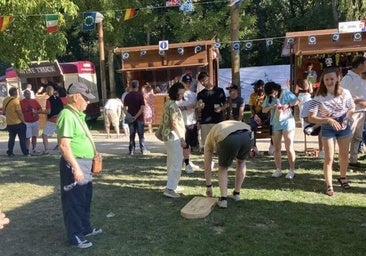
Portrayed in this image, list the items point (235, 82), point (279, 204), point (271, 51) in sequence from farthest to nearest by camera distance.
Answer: point (271, 51) → point (235, 82) → point (279, 204)

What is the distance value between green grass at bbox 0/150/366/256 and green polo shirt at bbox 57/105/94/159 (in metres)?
0.99

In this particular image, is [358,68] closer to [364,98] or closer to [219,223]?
[364,98]

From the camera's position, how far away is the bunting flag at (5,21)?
891 centimetres

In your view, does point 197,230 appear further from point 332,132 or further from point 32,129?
point 32,129

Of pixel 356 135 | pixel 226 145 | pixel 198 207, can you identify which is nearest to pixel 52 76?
pixel 356 135

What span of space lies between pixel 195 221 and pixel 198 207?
36cm

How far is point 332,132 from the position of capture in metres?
6.57

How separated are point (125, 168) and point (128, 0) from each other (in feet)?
38.3

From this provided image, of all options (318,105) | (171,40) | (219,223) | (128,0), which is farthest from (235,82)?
(171,40)

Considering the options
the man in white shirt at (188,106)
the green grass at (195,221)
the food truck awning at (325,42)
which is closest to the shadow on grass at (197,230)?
the green grass at (195,221)

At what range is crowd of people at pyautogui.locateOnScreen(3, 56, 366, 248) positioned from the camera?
4.89 m

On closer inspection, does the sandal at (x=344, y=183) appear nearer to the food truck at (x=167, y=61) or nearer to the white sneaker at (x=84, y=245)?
the white sneaker at (x=84, y=245)

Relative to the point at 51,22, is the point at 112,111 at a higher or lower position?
lower

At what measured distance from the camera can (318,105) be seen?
6539 millimetres
